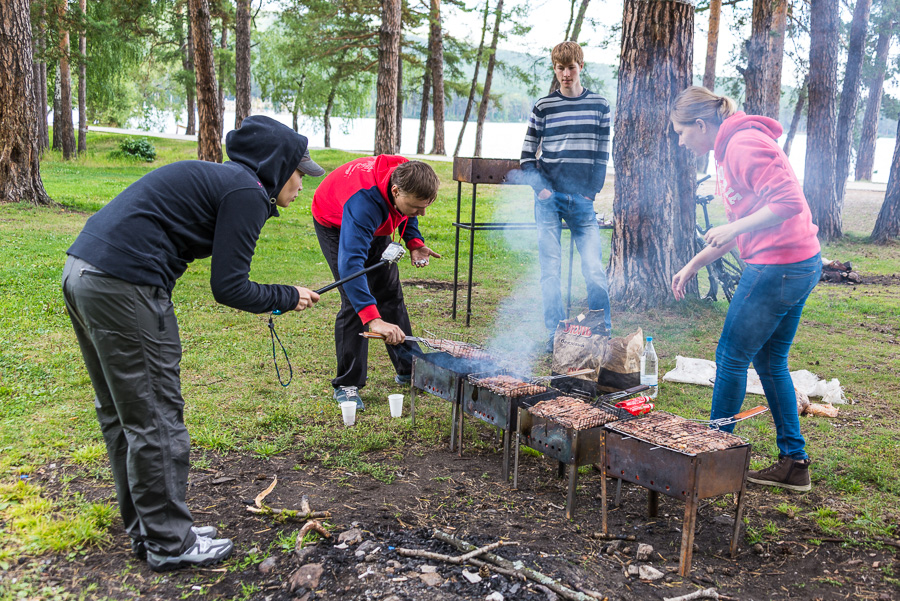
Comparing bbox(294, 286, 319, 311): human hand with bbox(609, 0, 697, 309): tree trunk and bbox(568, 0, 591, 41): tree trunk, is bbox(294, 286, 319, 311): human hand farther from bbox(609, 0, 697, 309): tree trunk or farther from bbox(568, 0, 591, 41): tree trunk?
bbox(568, 0, 591, 41): tree trunk

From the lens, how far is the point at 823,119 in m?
13.2

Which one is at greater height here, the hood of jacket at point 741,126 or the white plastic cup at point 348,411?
the hood of jacket at point 741,126

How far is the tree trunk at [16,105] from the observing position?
1096 centimetres

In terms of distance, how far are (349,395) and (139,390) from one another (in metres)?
2.17

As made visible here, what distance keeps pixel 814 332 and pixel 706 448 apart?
16.7 feet

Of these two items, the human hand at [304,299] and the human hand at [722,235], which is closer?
the human hand at [304,299]

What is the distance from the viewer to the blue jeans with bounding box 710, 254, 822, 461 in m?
3.19

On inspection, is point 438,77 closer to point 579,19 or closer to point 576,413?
point 579,19

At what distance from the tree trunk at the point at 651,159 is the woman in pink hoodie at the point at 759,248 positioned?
10.8 feet

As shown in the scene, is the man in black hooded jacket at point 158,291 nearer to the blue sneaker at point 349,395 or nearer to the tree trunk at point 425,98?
the blue sneaker at point 349,395

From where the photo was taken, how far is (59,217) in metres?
11.4

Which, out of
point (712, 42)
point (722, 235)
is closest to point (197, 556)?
point (722, 235)

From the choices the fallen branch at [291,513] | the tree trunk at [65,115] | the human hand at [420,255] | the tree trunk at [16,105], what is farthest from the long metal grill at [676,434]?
the tree trunk at [65,115]

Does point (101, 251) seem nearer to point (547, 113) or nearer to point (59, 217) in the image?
point (547, 113)
